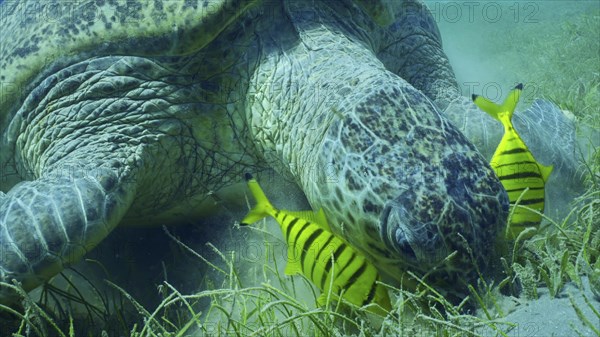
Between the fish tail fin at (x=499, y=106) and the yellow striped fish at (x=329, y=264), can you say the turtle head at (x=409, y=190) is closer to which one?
the yellow striped fish at (x=329, y=264)

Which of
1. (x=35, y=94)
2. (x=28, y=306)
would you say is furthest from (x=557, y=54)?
(x=28, y=306)

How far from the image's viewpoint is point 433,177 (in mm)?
2119

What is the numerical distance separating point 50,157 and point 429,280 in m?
2.63

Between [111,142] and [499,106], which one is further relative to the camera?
[111,142]

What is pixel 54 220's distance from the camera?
2607 millimetres

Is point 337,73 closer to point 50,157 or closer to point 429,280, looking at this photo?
point 429,280

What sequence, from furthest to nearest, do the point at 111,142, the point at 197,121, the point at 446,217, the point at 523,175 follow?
the point at 197,121 < the point at 111,142 < the point at 523,175 < the point at 446,217

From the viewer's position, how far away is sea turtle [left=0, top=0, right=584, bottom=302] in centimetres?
230

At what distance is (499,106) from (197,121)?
1982 mm

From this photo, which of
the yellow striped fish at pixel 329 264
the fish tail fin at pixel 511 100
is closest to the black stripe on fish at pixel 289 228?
the yellow striped fish at pixel 329 264

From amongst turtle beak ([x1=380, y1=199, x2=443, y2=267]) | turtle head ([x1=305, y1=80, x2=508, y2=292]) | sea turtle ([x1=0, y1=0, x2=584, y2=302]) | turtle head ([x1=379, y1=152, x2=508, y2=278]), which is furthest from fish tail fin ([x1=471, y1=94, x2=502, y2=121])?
turtle beak ([x1=380, y1=199, x2=443, y2=267])

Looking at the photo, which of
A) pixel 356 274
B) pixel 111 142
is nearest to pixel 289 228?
pixel 356 274

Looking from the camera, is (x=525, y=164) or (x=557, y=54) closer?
(x=525, y=164)

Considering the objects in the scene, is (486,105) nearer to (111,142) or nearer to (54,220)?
(111,142)
